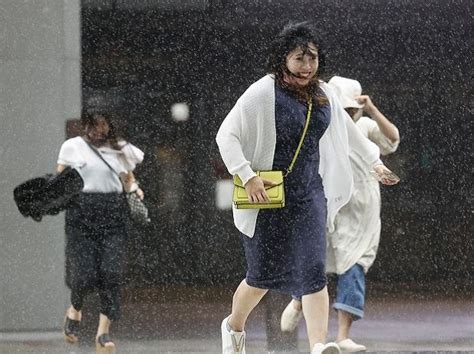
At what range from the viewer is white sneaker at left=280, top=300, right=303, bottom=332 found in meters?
10.4

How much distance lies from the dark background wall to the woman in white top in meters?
0.31

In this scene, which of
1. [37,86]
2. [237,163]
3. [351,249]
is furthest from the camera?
[37,86]

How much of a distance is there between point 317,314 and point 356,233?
5.46 ft

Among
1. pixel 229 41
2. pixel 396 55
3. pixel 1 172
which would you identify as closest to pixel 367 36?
pixel 396 55

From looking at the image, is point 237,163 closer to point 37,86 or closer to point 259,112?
point 259,112

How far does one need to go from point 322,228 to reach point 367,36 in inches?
109

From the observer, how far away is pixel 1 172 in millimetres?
11109

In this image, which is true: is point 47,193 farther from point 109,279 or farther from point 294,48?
point 294,48

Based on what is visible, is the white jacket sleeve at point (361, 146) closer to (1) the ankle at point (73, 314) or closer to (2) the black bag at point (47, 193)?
(2) the black bag at point (47, 193)

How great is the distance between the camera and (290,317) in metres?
10.5

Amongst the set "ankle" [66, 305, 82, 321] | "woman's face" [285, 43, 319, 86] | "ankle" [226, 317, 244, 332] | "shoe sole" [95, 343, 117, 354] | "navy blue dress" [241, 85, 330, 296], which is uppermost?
"woman's face" [285, 43, 319, 86]

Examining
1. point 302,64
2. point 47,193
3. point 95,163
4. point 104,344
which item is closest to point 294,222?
point 302,64

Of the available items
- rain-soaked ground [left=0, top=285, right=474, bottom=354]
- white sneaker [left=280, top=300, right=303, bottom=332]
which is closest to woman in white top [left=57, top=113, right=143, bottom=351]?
rain-soaked ground [left=0, top=285, right=474, bottom=354]

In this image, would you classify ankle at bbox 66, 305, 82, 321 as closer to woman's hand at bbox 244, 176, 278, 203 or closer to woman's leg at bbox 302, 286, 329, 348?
woman's leg at bbox 302, 286, 329, 348
